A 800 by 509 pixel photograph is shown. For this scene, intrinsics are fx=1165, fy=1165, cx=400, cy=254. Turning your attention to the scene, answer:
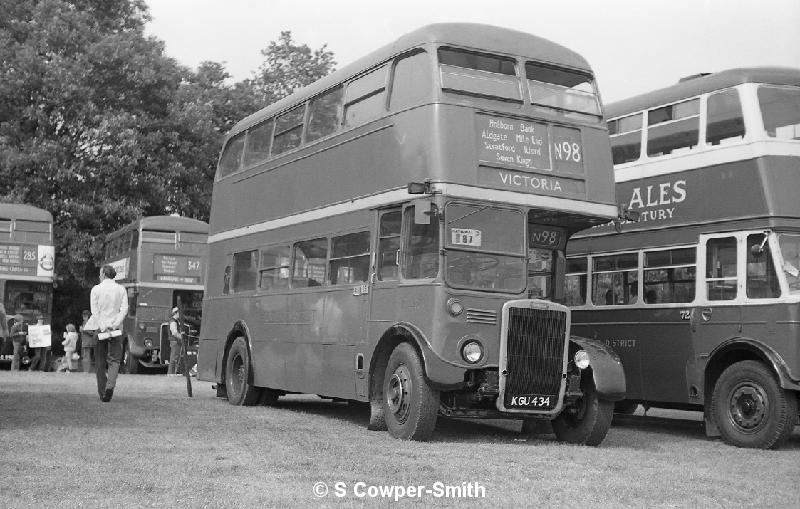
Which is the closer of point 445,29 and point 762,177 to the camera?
point 445,29

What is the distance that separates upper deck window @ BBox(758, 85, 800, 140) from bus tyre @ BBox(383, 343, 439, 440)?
4.94 m

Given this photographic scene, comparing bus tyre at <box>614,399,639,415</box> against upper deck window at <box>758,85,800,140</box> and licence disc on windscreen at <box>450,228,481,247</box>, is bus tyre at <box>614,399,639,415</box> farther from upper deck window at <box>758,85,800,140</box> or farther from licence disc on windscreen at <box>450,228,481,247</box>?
licence disc on windscreen at <box>450,228,481,247</box>

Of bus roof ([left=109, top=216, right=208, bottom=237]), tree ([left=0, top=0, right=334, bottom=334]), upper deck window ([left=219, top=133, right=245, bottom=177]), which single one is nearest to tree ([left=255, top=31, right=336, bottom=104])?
tree ([left=0, top=0, right=334, bottom=334])

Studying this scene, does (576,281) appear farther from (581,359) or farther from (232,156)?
(232,156)

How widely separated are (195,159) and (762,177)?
29741 mm

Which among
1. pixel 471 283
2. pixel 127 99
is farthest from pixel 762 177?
pixel 127 99

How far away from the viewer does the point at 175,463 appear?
924cm

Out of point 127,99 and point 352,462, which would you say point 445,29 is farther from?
point 127,99

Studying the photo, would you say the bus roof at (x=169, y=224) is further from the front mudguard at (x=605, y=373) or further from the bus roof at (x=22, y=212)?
the front mudguard at (x=605, y=373)

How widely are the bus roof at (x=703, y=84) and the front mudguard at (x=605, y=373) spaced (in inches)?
153

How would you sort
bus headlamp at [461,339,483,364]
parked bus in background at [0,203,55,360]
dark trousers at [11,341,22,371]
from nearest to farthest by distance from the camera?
bus headlamp at [461,339,483,364], dark trousers at [11,341,22,371], parked bus in background at [0,203,55,360]

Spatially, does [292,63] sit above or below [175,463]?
above

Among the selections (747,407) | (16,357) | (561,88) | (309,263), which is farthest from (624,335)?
(16,357)

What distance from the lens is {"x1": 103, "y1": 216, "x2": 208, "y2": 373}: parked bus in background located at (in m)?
31.4
